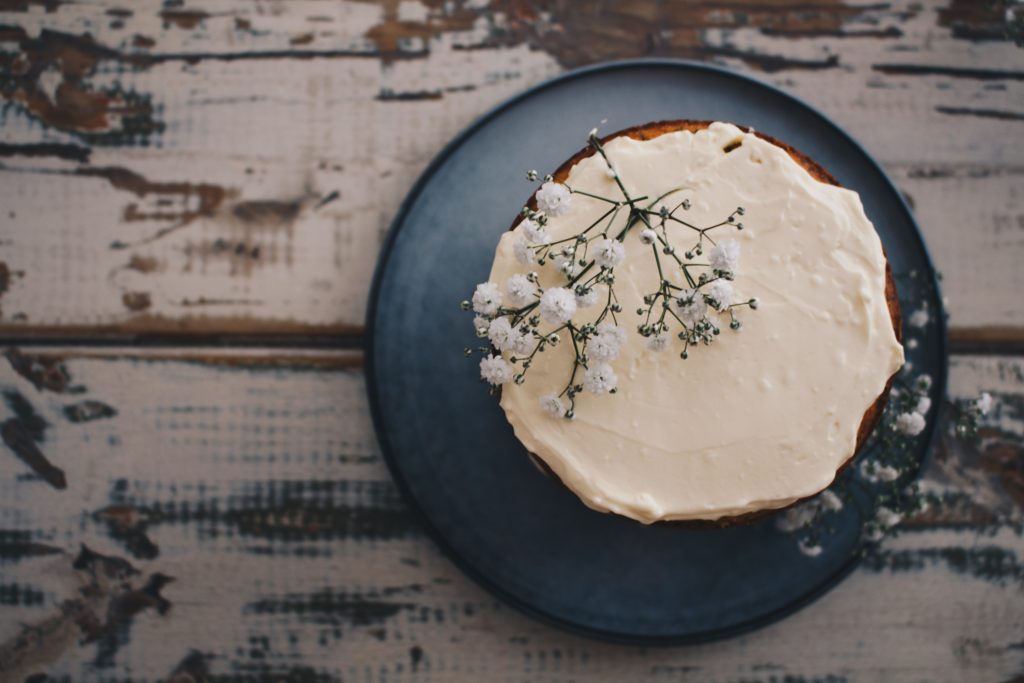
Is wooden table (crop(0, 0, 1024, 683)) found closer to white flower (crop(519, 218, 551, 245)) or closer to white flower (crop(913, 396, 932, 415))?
white flower (crop(913, 396, 932, 415))

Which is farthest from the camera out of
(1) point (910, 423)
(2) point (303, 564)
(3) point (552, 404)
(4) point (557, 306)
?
(2) point (303, 564)

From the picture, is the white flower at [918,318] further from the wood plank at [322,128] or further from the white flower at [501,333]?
the white flower at [501,333]

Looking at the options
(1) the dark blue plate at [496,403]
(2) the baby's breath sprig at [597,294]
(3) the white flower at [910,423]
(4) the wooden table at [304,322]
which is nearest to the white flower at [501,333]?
(2) the baby's breath sprig at [597,294]

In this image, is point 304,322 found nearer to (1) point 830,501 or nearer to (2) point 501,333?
(2) point 501,333

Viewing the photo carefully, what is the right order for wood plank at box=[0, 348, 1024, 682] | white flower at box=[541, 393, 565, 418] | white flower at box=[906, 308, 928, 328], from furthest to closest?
wood plank at box=[0, 348, 1024, 682] → white flower at box=[906, 308, 928, 328] → white flower at box=[541, 393, 565, 418]

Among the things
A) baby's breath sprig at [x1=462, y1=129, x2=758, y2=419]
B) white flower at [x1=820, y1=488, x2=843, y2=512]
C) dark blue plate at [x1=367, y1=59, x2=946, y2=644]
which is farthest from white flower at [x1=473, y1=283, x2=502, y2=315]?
white flower at [x1=820, y1=488, x2=843, y2=512]

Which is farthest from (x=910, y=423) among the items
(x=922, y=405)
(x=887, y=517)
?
(x=887, y=517)

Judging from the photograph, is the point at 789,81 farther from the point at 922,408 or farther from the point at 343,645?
the point at 343,645

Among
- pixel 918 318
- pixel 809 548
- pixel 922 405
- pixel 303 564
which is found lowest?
pixel 303 564
